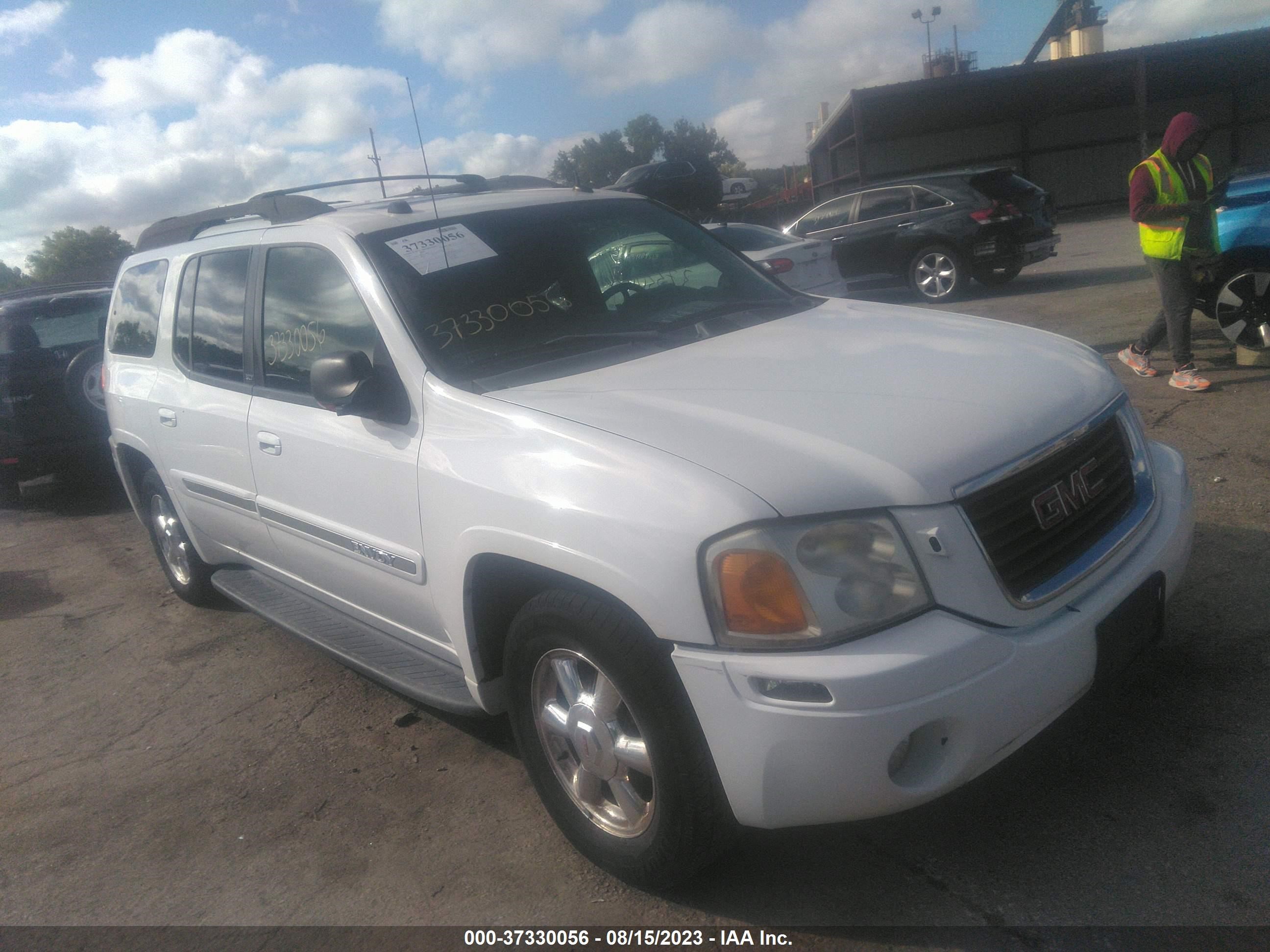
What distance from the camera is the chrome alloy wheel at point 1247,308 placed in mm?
6371

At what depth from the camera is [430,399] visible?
2777 millimetres

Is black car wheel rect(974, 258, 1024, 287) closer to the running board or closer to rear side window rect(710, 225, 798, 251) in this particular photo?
rear side window rect(710, 225, 798, 251)

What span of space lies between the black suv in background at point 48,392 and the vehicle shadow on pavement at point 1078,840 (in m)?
7.36

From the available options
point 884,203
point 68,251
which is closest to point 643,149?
point 68,251

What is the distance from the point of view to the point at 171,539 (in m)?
5.13

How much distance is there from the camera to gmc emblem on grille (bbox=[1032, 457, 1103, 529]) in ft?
7.48

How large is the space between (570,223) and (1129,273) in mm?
11500

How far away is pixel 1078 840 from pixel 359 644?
2.30 m

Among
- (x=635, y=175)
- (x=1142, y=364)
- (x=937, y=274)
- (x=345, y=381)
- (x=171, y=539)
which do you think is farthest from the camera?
(x=937, y=274)

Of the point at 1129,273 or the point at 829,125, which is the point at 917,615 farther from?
the point at 829,125

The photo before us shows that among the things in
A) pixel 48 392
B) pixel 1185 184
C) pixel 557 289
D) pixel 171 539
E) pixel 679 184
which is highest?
pixel 679 184

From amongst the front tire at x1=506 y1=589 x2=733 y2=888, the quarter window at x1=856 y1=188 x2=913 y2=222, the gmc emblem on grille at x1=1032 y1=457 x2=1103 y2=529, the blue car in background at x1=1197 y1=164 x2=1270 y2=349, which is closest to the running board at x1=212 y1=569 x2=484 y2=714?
the front tire at x1=506 y1=589 x2=733 y2=888

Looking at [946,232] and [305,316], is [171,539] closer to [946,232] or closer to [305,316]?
[305,316]

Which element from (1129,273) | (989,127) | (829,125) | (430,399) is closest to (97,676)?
(430,399)
